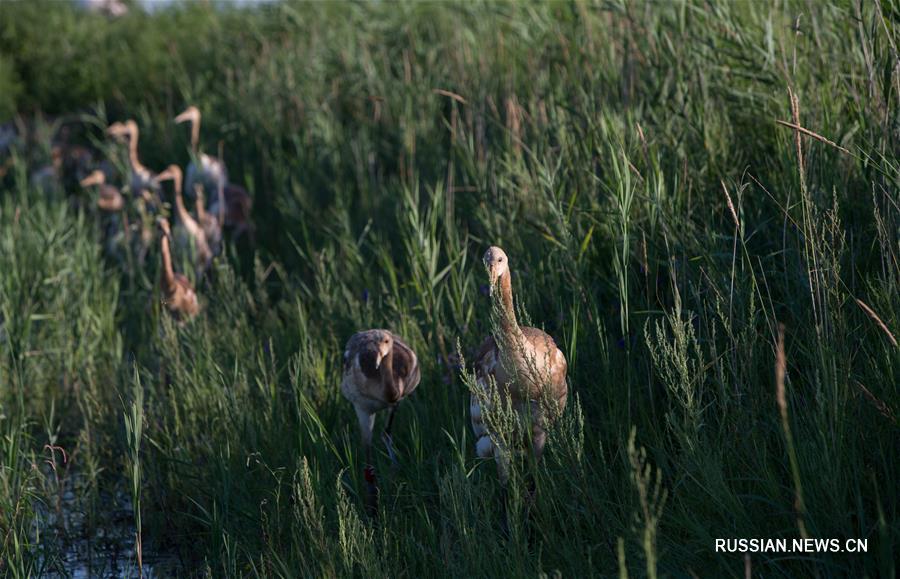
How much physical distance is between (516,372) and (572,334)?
63 cm

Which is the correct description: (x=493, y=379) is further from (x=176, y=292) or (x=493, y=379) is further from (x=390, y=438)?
(x=176, y=292)

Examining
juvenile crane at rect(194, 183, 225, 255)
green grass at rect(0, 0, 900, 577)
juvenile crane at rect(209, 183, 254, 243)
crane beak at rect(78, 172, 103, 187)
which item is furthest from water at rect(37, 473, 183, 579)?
crane beak at rect(78, 172, 103, 187)

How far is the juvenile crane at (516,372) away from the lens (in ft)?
12.9

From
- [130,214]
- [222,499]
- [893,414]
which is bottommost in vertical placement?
[130,214]

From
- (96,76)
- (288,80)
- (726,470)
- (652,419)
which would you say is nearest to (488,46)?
(288,80)

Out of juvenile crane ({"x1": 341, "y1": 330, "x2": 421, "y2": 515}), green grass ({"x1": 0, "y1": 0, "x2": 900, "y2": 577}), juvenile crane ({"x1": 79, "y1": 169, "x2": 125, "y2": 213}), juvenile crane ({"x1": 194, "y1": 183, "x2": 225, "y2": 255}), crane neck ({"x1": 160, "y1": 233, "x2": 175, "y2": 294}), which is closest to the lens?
green grass ({"x1": 0, "y1": 0, "x2": 900, "y2": 577})

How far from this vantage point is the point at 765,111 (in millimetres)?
5773

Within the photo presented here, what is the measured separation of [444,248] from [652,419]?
7.77 ft

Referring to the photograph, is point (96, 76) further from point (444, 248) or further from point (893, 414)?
point (893, 414)

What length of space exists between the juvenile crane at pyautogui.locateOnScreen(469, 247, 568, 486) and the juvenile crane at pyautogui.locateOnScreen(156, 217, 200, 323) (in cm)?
293

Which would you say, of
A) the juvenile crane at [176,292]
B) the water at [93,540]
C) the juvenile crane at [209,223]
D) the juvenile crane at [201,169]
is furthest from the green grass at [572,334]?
the juvenile crane at [201,169]

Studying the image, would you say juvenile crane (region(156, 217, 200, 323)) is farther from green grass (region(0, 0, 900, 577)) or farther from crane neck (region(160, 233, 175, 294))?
green grass (region(0, 0, 900, 577))

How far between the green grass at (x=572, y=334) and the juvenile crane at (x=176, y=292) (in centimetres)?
17

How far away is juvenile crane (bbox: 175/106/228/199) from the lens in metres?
9.55
